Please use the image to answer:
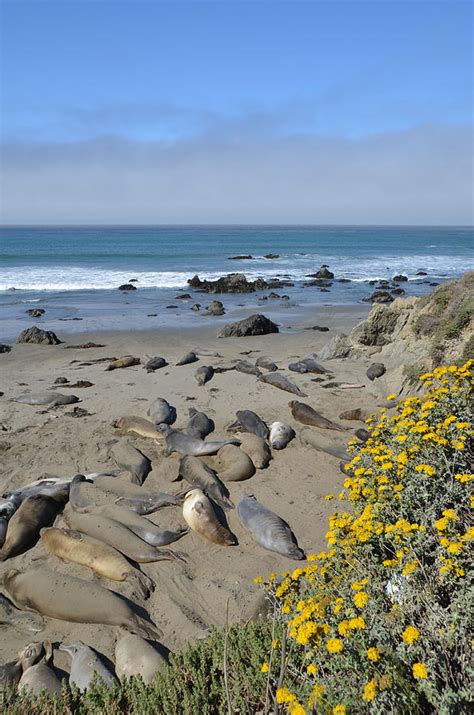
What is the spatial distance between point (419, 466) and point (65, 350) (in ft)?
44.0

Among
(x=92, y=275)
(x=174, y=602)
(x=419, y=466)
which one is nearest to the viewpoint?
(x=419, y=466)

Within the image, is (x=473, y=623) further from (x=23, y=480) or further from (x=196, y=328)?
(x=196, y=328)

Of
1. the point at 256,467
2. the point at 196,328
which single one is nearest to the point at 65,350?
the point at 196,328

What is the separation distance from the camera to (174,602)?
527 cm

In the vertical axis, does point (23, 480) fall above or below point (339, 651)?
below

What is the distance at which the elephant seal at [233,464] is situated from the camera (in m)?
7.52

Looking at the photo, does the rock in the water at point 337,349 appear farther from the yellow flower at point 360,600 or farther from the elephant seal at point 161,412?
the yellow flower at point 360,600

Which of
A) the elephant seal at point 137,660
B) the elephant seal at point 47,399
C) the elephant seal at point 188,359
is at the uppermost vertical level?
the elephant seal at point 188,359

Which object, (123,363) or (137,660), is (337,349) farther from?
(137,660)

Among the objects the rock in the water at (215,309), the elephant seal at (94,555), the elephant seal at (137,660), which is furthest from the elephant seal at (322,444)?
the rock in the water at (215,309)

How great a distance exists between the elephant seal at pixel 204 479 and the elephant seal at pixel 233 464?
19cm

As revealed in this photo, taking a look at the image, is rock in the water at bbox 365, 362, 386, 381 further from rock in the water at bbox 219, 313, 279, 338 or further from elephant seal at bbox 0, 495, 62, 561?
elephant seal at bbox 0, 495, 62, 561

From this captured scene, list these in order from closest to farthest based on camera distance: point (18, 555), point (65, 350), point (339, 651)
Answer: point (339, 651)
point (18, 555)
point (65, 350)

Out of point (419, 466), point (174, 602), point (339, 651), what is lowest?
point (174, 602)
